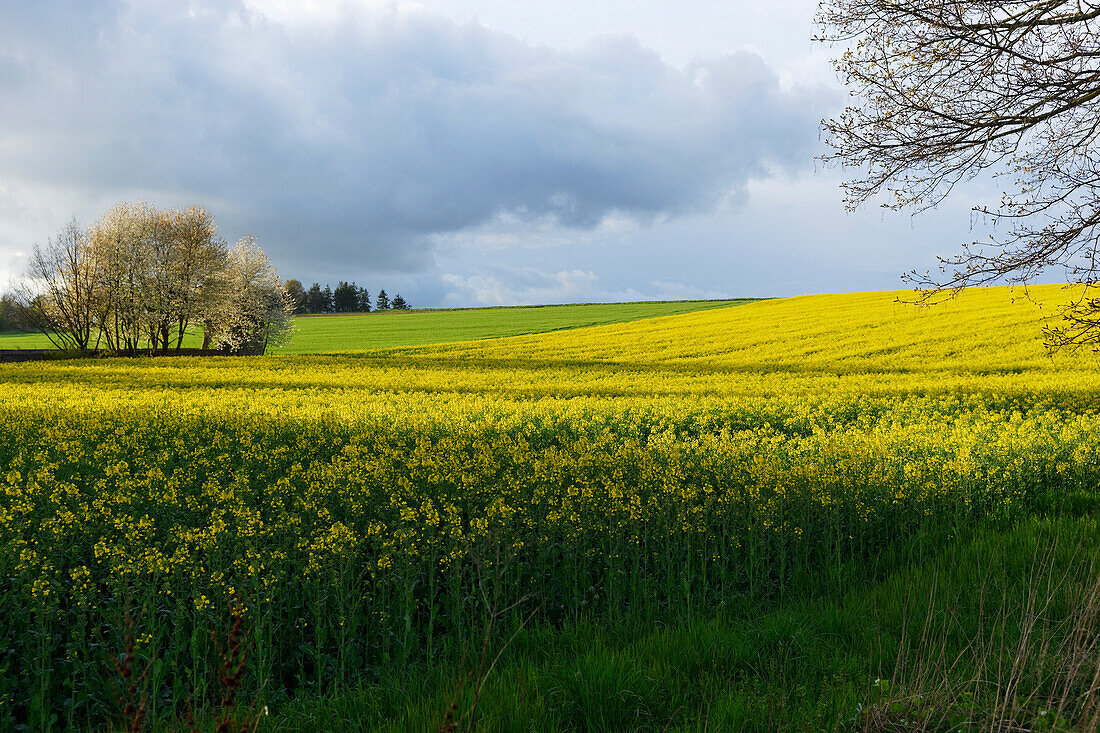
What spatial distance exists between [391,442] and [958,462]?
817 centimetres

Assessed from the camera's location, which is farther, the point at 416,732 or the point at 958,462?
the point at 958,462

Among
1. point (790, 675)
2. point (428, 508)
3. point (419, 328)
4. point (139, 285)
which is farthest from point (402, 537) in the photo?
point (419, 328)

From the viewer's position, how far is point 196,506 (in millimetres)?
6105

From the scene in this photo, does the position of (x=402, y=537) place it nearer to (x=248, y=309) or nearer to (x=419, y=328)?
(x=248, y=309)

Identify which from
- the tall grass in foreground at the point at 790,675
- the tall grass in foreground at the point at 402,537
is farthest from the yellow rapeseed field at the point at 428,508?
the tall grass in foreground at the point at 790,675

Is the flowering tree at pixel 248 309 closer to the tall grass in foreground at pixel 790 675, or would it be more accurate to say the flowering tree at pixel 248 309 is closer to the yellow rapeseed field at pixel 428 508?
the yellow rapeseed field at pixel 428 508

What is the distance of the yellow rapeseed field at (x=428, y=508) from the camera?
4.49 m

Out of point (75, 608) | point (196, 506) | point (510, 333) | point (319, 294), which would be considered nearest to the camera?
point (75, 608)

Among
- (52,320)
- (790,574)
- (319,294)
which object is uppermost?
(319,294)

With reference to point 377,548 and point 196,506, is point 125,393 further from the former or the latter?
point 377,548

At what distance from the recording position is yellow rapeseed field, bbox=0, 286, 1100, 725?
4488 mm

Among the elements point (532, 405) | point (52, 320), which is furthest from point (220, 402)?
point (52, 320)

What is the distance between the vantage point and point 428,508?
5.65 meters

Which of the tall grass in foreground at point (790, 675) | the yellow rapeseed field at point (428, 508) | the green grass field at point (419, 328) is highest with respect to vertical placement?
the green grass field at point (419, 328)
